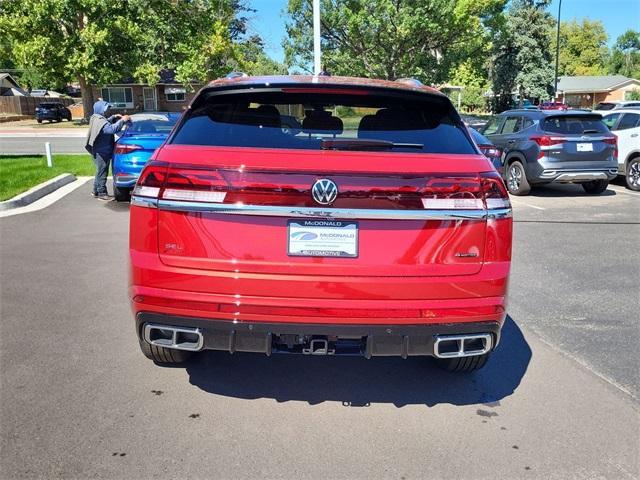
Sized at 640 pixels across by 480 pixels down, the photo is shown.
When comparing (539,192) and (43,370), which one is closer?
(43,370)

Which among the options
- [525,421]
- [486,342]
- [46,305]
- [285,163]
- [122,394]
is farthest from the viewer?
[46,305]

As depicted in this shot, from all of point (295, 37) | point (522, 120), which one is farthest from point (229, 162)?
point (295, 37)

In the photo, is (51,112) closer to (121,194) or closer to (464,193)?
Result: (121,194)

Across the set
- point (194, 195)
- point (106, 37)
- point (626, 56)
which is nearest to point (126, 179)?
point (194, 195)

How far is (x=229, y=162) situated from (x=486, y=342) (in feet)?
5.32

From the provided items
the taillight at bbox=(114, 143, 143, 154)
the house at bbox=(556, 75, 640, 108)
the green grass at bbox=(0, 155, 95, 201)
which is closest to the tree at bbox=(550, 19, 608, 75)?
the house at bbox=(556, 75, 640, 108)

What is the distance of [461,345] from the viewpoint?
308 cm

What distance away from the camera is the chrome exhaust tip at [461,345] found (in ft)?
9.91

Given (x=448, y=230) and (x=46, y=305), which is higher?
(x=448, y=230)

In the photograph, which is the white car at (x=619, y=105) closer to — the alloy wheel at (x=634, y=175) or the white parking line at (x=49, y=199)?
the alloy wheel at (x=634, y=175)

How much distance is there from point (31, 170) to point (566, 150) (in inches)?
464

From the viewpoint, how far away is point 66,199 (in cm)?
1089

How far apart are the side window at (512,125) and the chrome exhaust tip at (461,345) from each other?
1041 cm

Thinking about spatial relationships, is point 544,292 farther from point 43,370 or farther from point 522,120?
point 522,120
